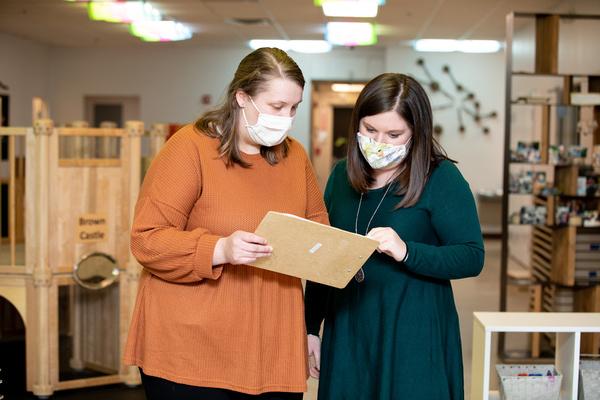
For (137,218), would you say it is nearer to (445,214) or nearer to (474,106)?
(445,214)

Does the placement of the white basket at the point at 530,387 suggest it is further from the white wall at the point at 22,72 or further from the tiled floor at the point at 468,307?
the white wall at the point at 22,72

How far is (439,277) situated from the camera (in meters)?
1.85

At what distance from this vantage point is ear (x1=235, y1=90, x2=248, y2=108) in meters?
1.80

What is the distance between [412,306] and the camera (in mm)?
1890

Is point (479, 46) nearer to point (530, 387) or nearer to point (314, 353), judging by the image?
point (530, 387)

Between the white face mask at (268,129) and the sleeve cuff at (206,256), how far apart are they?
265 mm

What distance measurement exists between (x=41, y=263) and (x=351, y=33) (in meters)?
6.80

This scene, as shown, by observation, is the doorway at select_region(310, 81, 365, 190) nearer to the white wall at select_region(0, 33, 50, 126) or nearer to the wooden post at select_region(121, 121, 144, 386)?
the white wall at select_region(0, 33, 50, 126)

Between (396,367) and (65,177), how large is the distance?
110 inches

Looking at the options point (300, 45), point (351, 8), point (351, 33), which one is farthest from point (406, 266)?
point (300, 45)

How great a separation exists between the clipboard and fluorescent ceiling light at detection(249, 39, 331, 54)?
386 inches

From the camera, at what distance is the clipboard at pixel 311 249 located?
5.38 feet

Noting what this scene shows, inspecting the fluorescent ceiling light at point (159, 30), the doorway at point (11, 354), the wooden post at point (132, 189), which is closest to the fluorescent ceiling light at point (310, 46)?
the fluorescent ceiling light at point (159, 30)

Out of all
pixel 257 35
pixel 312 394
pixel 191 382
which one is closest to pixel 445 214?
pixel 191 382
